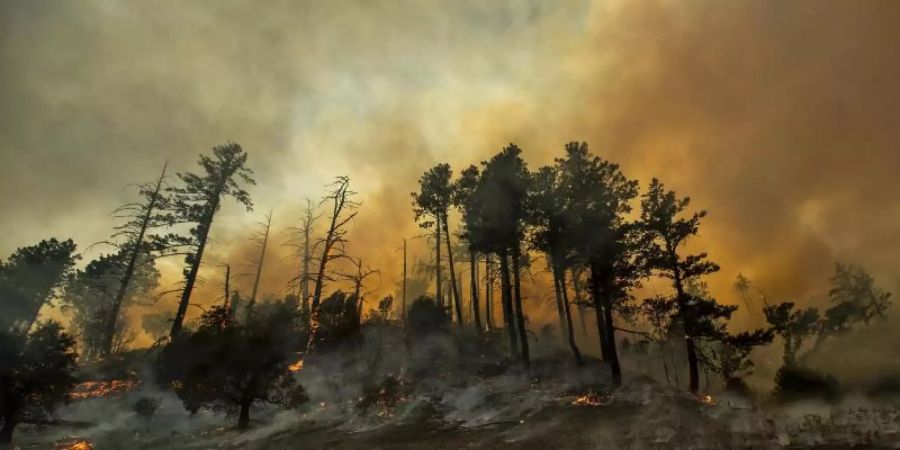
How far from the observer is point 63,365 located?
21.1 metres

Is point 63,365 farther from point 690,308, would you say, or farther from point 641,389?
point 690,308

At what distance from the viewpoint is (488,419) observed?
19.9 m

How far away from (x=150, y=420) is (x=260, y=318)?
7.62m

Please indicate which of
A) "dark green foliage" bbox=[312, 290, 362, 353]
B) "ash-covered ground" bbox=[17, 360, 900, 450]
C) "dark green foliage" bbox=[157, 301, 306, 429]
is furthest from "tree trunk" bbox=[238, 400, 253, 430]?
"dark green foliage" bbox=[312, 290, 362, 353]

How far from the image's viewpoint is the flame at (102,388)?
2616 cm

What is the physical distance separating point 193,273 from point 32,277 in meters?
20.3

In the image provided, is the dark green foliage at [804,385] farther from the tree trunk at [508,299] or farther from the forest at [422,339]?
the tree trunk at [508,299]

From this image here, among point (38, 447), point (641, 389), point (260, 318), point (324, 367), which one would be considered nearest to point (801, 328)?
point (641, 389)

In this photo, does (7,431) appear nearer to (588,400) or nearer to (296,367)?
(296,367)

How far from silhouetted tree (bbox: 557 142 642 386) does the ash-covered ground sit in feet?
15.5

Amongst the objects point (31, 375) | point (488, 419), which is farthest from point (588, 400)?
point (31, 375)

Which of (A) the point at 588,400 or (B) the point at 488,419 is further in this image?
(A) the point at 588,400

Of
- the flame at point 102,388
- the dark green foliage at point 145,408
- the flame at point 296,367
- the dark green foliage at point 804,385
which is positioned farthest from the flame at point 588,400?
the flame at point 102,388

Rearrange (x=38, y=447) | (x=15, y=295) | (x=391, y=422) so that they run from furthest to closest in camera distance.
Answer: (x=15, y=295), (x=391, y=422), (x=38, y=447)
